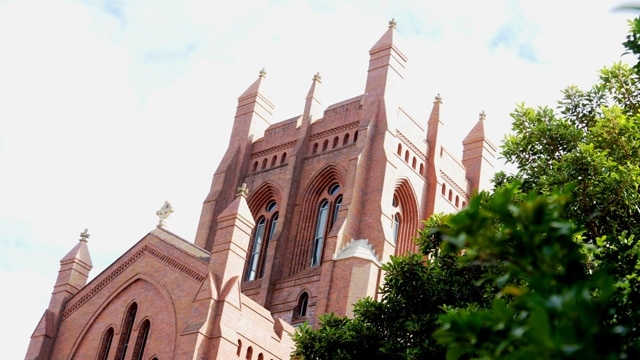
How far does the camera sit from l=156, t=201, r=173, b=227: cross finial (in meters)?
31.7

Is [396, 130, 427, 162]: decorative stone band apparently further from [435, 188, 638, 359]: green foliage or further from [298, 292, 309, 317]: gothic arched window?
[435, 188, 638, 359]: green foliage

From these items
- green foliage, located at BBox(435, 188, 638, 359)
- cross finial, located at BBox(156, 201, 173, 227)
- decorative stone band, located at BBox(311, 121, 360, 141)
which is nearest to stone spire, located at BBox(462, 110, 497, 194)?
decorative stone band, located at BBox(311, 121, 360, 141)

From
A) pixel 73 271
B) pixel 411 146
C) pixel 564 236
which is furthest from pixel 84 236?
pixel 564 236

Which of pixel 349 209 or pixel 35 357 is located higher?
pixel 349 209

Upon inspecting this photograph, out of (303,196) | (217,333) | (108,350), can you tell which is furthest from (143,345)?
(303,196)

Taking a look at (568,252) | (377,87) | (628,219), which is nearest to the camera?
(568,252)

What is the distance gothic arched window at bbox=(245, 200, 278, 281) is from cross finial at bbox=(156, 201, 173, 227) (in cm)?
790

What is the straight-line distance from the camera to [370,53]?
40344 mm

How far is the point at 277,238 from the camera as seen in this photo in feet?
126

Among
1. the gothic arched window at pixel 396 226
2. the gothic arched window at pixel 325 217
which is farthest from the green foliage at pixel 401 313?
the gothic arched window at pixel 396 226

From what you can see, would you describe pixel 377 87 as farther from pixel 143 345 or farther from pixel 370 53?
pixel 143 345

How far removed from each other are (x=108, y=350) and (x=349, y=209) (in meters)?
10.3

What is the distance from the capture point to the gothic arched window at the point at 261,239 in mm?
39219

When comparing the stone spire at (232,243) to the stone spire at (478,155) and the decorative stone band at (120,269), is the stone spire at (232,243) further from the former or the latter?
the stone spire at (478,155)
